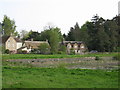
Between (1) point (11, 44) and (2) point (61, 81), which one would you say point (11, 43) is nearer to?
(1) point (11, 44)

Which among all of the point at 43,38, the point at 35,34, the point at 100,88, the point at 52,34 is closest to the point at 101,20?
the point at 52,34

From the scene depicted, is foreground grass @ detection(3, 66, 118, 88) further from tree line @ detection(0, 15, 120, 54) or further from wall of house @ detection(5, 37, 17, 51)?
wall of house @ detection(5, 37, 17, 51)

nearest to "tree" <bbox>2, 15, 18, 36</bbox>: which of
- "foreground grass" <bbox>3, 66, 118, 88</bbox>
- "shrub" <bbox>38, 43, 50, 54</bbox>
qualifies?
"shrub" <bbox>38, 43, 50, 54</bbox>

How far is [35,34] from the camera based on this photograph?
353 ft

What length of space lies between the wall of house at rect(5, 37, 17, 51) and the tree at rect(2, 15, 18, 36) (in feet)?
8.12

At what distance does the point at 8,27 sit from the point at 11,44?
19.9 ft

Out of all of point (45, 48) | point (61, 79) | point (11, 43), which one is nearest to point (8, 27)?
point (11, 43)

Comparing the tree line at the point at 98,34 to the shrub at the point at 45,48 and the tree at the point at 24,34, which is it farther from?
the tree at the point at 24,34

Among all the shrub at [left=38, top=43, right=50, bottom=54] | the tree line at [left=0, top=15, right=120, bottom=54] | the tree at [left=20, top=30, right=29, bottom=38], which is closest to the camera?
the shrub at [left=38, top=43, right=50, bottom=54]

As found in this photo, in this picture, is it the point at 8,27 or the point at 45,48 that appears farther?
the point at 8,27

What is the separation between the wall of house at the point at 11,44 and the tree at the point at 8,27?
2475mm

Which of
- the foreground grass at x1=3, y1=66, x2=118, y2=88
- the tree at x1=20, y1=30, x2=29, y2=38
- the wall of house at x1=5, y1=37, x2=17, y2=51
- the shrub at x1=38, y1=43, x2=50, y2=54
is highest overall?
the tree at x1=20, y1=30, x2=29, y2=38

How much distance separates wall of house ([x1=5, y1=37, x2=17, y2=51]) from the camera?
255ft

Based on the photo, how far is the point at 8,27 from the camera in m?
77.6
